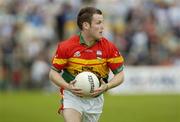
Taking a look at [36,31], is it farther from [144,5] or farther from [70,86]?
[70,86]

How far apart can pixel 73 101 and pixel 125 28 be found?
18.3 metres

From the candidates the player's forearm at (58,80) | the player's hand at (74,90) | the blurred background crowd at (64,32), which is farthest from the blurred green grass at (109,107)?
the player's hand at (74,90)

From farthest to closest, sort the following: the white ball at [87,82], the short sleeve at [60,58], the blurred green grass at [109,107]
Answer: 1. the blurred green grass at [109,107]
2. the short sleeve at [60,58]
3. the white ball at [87,82]

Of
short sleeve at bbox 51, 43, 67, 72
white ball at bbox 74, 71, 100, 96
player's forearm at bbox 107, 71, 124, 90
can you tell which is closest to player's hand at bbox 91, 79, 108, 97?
white ball at bbox 74, 71, 100, 96

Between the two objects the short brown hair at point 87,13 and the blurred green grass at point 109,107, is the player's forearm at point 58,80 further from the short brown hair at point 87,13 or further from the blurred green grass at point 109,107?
the blurred green grass at point 109,107

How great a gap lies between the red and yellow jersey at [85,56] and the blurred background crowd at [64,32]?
16.3m

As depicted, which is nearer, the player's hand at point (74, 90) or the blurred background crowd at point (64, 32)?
the player's hand at point (74, 90)

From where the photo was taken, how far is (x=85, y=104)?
432 inches

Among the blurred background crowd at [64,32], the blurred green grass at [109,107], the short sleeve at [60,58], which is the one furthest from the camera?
the blurred background crowd at [64,32]

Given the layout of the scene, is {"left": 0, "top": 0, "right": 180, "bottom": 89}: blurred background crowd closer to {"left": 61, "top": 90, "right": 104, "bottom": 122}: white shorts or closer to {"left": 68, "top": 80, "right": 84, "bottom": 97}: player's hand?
{"left": 61, "top": 90, "right": 104, "bottom": 122}: white shorts

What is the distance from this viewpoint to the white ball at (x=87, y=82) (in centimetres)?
1058

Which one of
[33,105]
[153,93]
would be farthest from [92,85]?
[153,93]

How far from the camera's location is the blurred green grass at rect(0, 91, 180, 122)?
19516 millimetres

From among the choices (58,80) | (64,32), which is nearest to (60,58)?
(58,80)
